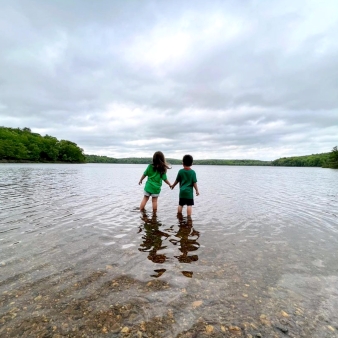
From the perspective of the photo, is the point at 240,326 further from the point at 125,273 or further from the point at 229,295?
the point at 125,273

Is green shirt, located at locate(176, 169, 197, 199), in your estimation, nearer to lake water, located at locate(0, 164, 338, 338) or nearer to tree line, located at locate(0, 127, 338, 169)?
lake water, located at locate(0, 164, 338, 338)

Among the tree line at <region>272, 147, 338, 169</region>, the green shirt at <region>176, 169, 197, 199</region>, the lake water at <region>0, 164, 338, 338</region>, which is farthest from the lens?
the tree line at <region>272, 147, 338, 169</region>

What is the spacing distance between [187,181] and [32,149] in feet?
467

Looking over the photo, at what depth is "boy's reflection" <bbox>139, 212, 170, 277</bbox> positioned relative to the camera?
6.13 meters

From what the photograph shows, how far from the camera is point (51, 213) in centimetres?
1145

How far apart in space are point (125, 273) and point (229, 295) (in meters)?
2.37

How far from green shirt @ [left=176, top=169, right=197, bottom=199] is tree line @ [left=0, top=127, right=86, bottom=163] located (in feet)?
415

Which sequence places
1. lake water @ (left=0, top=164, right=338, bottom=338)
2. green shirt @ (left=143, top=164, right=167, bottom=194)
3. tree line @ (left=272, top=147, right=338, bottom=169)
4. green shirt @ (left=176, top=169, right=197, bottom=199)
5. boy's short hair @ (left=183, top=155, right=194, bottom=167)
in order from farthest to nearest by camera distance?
tree line @ (left=272, top=147, right=338, bottom=169)
green shirt @ (left=143, top=164, right=167, bottom=194)
green shirt @ (left=176, top=169, right=197, bottom=199)
boy's short hair @ (left=183, top=155, right=194, bottom=167)
lake water @ (left=0, top=164, right=338, bottom=338)

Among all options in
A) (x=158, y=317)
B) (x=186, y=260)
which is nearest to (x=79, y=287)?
(x=158, y=317)

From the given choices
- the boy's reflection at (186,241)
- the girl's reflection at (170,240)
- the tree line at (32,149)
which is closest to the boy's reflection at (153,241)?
the girl's reflection at (170,240)

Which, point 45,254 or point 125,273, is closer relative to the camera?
point 125,273

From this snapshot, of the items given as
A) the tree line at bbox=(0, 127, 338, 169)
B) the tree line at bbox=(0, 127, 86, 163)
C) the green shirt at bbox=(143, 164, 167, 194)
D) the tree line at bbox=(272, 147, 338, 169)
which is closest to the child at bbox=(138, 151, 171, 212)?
the green shirt at bbox=(143, 164, 167, 194)

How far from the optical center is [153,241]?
7602mm

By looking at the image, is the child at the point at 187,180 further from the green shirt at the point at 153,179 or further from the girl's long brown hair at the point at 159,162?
the green shirt at the point at 153,179
